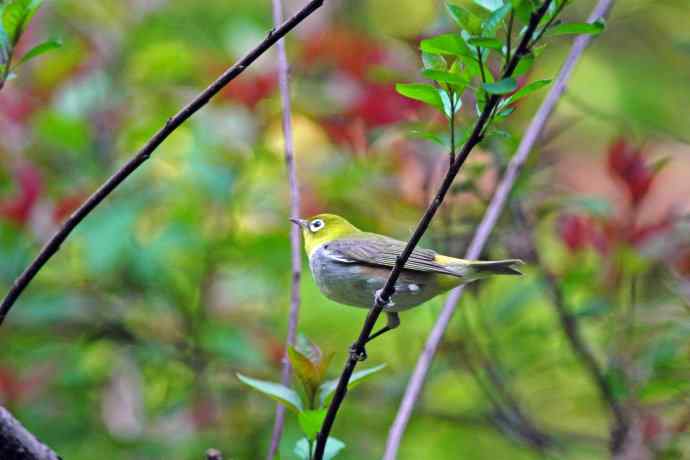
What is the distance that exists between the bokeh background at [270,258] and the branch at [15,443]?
1.77 m

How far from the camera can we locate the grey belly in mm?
2391

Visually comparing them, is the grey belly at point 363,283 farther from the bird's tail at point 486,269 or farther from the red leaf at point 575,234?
the red leaf at point 575,234

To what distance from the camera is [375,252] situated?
2.69 m

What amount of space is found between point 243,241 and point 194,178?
35 centimetres

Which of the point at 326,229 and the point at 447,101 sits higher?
the point at 326,229

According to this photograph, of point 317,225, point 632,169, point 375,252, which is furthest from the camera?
point 632,169

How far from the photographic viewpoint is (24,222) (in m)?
3.54

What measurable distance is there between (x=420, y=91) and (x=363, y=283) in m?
1.20

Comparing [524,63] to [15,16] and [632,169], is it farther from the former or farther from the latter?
[632,169]

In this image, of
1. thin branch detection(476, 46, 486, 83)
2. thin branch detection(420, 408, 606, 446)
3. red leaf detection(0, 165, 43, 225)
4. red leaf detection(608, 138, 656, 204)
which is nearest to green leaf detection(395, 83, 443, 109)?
thin branch detection(476, 46, 486, 83)

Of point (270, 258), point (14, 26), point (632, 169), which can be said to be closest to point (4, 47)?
point (14, 26)

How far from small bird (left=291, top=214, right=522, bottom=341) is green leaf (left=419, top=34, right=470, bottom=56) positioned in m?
0.87

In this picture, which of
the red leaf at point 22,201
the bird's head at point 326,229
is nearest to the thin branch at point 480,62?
the bird's head at point 326,229

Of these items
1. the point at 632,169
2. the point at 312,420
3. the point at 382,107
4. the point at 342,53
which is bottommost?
the point at 312,420
